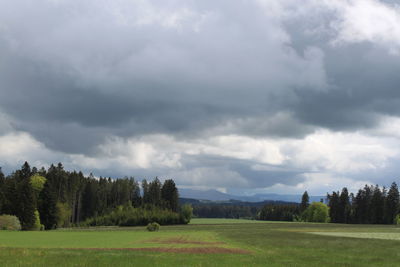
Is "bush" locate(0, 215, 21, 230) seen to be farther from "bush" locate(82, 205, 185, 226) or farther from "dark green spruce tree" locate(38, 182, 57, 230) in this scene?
"bush" locate(82, 205, 185, 226)

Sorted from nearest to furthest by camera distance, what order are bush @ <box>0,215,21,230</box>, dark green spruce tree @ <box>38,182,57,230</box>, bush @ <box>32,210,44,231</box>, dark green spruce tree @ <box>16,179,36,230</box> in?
bush @ <box>0,215,21,230</box> < dark green spruce tree @ <box>16,179,36,230</box> < bush @ <box>32,210,44,231</box> < dark green spruce tree @ <box>38,182,57,230</box>

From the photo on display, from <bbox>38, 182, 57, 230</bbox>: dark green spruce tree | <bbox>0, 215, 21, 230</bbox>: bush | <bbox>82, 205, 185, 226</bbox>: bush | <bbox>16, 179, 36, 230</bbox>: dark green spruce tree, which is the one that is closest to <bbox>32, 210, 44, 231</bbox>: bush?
<bbox>16, 179, 36, 230</bbox>: dark green spruce tree

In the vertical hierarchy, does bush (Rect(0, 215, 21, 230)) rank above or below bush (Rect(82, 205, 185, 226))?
above

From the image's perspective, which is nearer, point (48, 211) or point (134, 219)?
point (48, 211)

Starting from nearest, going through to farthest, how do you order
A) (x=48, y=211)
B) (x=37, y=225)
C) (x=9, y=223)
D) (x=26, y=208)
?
(x=9, y=223)
(x=26, y=208)
(x=37, y=225)
(x=48, y=211)

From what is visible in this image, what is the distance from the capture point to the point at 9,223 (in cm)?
12256

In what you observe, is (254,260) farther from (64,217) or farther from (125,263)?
(64,217)

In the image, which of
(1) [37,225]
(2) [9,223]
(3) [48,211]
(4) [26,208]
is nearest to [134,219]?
(3) [48,211]

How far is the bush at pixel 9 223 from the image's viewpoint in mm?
120000

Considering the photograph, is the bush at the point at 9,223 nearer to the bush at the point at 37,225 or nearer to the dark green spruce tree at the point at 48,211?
the bush at the point at 37,225

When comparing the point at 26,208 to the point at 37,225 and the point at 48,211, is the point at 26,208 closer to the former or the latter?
the point at 37,225

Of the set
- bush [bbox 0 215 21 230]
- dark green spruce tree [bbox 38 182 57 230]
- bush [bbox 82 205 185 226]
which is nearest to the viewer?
bush [bbox 0 215 21 230]

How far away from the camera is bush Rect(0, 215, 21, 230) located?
120 metres

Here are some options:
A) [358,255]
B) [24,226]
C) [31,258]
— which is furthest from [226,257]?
[24,226]
